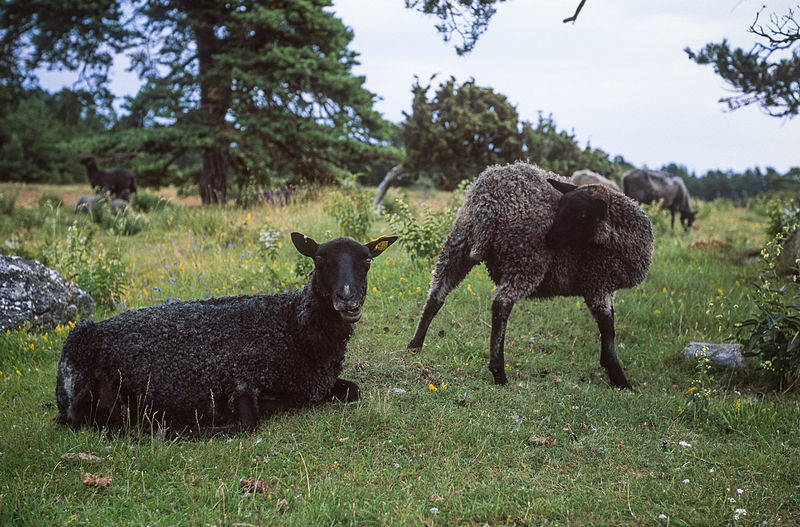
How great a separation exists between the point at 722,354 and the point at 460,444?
3.71m

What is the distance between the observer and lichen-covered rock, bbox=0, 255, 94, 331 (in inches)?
251

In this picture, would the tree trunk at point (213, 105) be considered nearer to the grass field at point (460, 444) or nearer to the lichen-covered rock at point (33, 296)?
the lichen-covered rock at point (33, 296)

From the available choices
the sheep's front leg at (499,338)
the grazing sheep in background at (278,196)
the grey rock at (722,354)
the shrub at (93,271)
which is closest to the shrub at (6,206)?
the grazing sheep in background at (278,196)

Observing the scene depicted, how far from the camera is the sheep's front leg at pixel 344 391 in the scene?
4.74m

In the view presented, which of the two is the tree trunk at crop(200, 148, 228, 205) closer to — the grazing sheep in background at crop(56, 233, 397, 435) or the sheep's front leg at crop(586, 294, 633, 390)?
the grazing sheep in background at crop(56, 233, 397, 435)

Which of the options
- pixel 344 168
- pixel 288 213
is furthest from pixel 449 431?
pixel 344 168

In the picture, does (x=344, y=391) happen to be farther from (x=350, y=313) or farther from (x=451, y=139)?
(x=451, y=139)

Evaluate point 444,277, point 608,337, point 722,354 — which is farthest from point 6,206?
point 722,354

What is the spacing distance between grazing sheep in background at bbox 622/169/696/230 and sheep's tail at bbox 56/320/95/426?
584 inches

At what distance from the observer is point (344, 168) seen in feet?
58.9

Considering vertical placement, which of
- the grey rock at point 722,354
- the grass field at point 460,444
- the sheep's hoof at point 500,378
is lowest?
the grass field at point 460,444

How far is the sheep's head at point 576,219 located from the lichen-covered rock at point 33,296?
19.5 feet

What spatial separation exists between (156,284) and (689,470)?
24.0 ft

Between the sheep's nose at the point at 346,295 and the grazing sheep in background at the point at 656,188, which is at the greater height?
the grazing sheep in background at the point at 656,188
